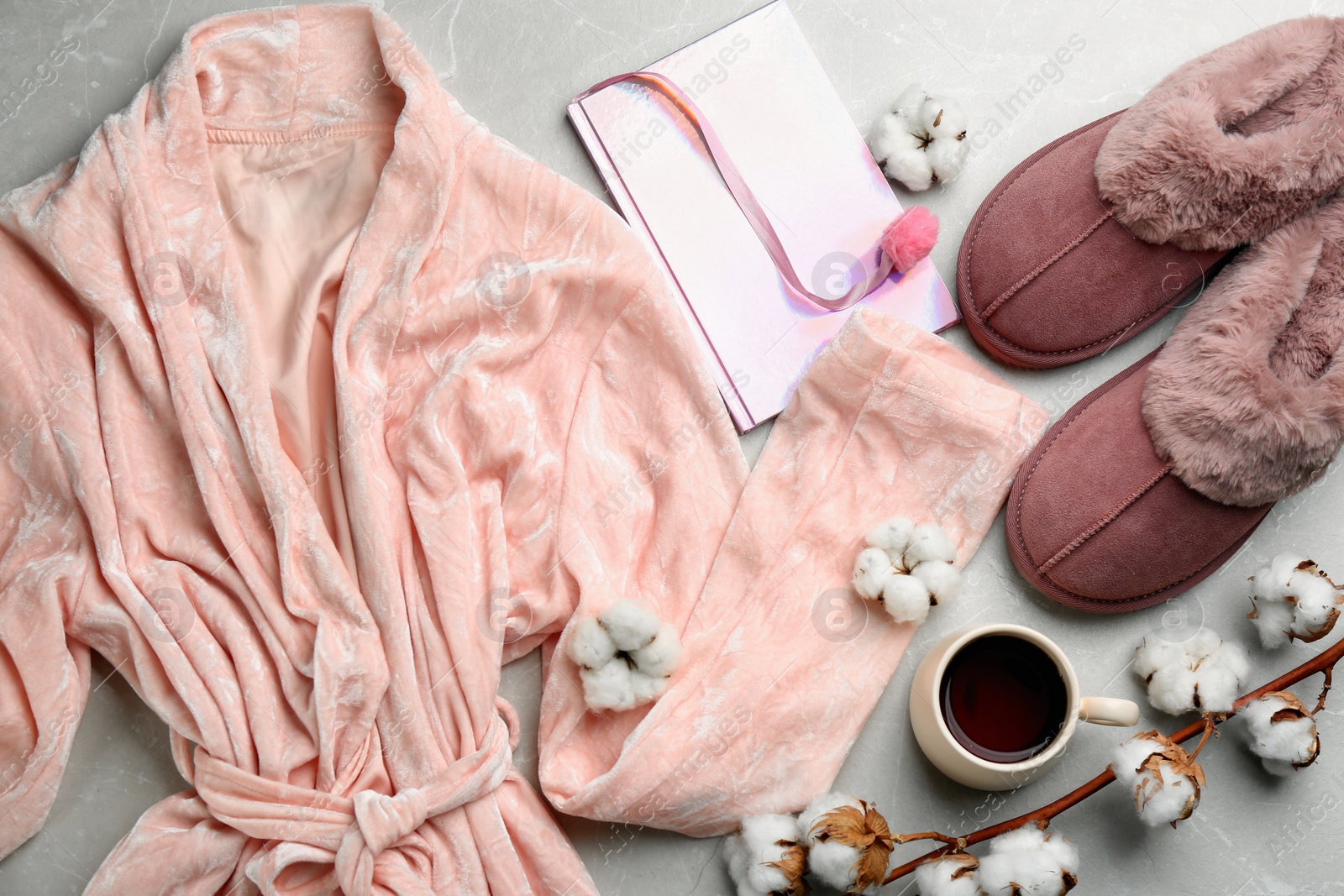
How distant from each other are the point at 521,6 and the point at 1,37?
0.61m

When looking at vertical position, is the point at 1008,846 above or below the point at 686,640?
below

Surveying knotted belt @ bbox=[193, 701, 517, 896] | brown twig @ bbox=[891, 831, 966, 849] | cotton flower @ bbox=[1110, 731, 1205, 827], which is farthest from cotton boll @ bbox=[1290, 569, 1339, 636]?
knotted belt @ bbox=[193, 701, 517, 896]

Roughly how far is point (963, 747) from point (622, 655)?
34cm

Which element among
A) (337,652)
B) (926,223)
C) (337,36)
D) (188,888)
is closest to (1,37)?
(337,36)

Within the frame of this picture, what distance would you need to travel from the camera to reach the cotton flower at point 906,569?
0.90 metres

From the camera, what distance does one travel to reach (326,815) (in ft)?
2.78

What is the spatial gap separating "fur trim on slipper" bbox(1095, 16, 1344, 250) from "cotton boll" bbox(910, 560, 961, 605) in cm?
42

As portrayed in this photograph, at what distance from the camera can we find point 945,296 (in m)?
1.04

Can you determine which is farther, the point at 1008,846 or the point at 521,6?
the point at 521,6

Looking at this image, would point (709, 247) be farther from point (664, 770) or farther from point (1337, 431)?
point (1337, 431)

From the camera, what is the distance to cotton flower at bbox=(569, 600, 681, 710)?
0.88 meters

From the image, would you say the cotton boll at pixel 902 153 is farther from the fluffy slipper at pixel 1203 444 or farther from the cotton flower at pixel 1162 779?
the cotton flower at pixel 1162 779

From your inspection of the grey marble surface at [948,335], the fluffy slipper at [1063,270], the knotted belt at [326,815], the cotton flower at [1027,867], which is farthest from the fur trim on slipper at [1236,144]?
the knotted belt at [326,815]

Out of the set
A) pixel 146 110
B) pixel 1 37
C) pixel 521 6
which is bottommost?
pixel 521 6
